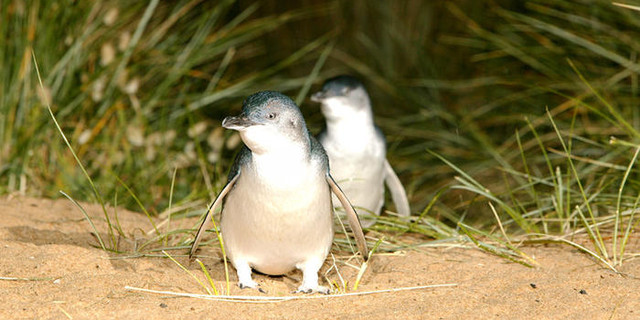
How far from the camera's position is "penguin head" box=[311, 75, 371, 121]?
5031 millimetres

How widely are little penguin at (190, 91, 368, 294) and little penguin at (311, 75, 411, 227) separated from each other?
1380 millimetres

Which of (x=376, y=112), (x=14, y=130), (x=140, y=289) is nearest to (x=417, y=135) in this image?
(x=376, y=112)

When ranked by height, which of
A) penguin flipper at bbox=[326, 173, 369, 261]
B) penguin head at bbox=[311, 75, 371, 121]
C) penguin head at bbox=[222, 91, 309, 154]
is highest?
penguin head at bbox=[222, 91, 309, 154]

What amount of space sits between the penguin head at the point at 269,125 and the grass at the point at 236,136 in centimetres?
73

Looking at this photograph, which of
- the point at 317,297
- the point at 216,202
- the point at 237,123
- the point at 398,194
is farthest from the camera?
the point at 398,194

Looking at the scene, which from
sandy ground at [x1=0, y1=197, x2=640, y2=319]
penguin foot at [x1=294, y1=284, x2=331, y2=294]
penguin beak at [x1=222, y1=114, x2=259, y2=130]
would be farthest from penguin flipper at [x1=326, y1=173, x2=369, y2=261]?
penguin beak at [x1=222, y1=114, x2=259, y2=130]

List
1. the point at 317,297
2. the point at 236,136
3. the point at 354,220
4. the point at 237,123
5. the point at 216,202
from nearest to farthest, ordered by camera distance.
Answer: the point at 237,123 < the point at 317,297 < the point at 216,202 < the point at 354,220 < the point at 236,136

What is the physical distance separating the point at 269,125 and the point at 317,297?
676mm

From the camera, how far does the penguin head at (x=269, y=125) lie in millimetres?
3095

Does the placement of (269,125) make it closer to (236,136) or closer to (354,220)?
(354,220)

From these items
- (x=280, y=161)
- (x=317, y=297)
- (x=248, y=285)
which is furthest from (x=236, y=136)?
(x=317, y=297)

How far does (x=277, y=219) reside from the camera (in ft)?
10.7

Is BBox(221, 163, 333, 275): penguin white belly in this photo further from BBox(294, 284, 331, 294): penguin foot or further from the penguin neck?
BBox(294, 284, 331, 294): penguin foot

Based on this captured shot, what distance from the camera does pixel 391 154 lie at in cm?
694
